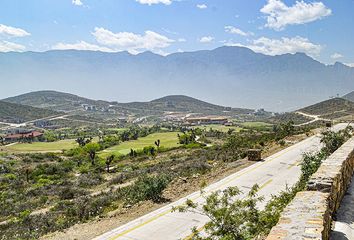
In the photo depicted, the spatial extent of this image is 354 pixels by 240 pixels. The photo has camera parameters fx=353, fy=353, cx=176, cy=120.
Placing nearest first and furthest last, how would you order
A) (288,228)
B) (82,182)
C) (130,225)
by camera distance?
1. (288,228)
2. (130,225)
3. (82,182)

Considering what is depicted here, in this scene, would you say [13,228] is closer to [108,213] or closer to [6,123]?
[108,213]

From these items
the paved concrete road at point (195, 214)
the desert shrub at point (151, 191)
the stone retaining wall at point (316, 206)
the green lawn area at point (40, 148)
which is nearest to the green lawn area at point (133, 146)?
the green lawn area at point (40, 148)

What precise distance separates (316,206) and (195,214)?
304 inches

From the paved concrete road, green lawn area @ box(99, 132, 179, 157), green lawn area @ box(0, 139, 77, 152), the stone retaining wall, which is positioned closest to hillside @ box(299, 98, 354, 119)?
green lawn area @ box(99, 132, 179, 157)

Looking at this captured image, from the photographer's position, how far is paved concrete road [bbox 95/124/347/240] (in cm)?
1116

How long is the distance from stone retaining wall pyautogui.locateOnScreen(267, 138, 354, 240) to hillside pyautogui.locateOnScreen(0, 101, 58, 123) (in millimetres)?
176601

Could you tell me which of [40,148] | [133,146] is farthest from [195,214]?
[40,148]

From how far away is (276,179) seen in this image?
18641mm

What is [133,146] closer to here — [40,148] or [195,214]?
[40,148]

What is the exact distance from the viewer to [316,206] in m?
5.66

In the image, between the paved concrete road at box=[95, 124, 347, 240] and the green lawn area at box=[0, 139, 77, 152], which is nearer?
the paved concrete road at box=[95, 124, 347, 240]

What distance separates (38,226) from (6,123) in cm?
16291

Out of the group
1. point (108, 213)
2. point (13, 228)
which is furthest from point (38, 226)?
point (108, 213)

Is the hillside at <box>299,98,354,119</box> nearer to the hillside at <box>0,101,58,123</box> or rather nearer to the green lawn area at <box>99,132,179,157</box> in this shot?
the green lawn area at <box>99,132,179,157</box>
